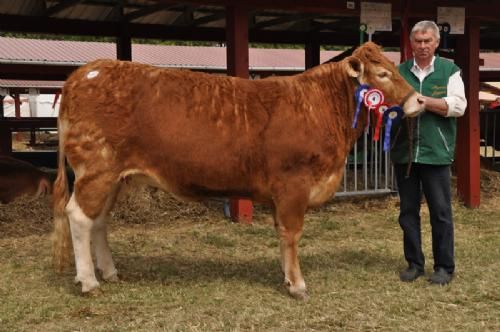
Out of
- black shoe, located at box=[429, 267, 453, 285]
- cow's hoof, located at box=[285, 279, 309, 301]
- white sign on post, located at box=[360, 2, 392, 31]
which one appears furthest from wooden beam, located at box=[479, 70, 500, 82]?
cow's hoof, located at box=[285, 279, 309, 301]

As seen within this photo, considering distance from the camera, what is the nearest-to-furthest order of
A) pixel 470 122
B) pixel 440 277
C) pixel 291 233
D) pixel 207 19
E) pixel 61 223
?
1. pixel 291 233
2. pixel 61 223
3. pixel 440 277
4. pixel 470 122
5. pixel 207 19

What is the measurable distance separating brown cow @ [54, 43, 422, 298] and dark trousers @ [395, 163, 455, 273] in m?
0.54

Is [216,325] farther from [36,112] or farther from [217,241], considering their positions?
[36,112]

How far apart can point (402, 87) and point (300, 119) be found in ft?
2.34

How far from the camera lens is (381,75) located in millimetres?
4188

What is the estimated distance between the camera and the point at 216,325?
3.58m

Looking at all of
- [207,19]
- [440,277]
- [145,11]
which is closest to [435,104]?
[440,277]

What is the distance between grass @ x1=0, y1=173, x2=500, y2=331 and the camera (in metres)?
3.68

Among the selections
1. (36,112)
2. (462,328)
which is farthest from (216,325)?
(36,112)

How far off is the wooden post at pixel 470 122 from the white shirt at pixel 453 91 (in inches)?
133

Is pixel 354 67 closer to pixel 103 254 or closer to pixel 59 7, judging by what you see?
pixel 103 254

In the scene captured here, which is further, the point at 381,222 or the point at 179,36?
the point at 179,36

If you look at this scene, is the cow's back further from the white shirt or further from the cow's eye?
the white shirt

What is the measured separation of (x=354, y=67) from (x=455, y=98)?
2.32 ft
